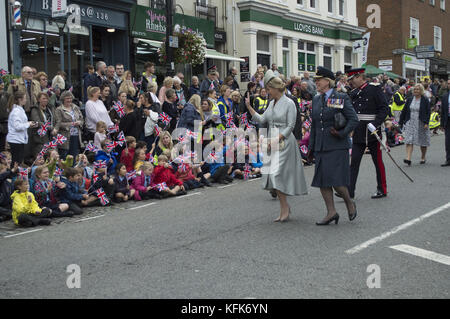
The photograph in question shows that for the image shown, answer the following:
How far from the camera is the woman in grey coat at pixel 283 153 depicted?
7812mm

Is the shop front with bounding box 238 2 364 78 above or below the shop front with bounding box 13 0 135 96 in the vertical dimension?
above

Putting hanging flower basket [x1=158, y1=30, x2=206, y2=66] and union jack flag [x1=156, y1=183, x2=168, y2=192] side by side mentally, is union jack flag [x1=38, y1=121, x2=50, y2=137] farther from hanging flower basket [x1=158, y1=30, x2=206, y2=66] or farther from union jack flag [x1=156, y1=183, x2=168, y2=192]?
hanging flower basket [x1=158, y1=30, x2=206, y2=66]

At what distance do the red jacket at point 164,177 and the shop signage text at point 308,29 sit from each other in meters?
21.2

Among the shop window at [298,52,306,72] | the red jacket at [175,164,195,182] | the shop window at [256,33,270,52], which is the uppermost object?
the shop window at [256,33,270,52]

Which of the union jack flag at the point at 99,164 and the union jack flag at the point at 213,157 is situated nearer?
the union jack flag at the point at 99,164

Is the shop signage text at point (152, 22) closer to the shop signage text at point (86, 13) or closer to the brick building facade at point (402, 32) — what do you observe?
the shop signage text at point (86, 13)

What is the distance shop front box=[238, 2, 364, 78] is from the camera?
26.7m

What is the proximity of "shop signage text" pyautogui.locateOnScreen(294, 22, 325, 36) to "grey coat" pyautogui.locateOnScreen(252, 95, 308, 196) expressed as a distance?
77.6 feet

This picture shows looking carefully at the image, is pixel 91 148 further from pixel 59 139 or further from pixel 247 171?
pixel 247 171

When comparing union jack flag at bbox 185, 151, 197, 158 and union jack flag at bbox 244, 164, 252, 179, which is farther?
union jack flag at bbox 244, 164, 252, 179

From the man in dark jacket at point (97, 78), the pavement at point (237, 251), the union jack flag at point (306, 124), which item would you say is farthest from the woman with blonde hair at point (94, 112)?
the union jack flag at point (306, 124)

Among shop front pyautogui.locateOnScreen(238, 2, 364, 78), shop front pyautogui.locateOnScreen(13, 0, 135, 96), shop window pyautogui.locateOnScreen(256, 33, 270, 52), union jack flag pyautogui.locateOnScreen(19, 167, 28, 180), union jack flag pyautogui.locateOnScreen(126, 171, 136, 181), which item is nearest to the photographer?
union jack flag pyautogui.locateOnScreen(19, 167, 28, 180)

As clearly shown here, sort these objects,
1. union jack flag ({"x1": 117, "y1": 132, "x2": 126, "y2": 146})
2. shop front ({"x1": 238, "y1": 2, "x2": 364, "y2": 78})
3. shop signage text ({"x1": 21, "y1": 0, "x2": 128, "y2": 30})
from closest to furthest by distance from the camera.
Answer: union jack flag ({"x1": 117, "y1": 132, "x2": 126, "y2": 146}), shop signage text ({"x1": 21, "y1": 0, "x2": 128, "y2": 30}), shop front ({"x1": 238, "y1": 2, "x2": 364, "y2": 78})

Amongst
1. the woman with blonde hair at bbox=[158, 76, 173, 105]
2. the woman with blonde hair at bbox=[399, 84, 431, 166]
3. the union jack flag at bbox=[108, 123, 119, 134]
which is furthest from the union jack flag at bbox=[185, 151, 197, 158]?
the woman with blonde hair at bbox=[399, 84, 431, 166]
